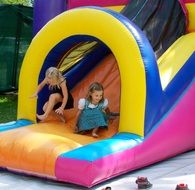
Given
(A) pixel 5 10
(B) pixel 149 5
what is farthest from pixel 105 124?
(A) pixel 5 10

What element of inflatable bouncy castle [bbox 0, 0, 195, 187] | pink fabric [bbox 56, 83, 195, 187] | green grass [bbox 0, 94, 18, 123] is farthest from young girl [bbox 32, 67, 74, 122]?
green grass [bbox 0, 94, 18, 123]

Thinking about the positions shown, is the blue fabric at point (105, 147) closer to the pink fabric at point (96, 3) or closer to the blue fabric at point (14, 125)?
the blue fabric at point (14, 125)

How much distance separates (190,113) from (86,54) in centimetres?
166

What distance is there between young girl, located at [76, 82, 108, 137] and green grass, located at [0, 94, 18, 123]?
2.84 meters

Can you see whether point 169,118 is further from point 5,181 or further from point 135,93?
point 5,181

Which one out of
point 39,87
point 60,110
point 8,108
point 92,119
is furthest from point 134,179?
point 8,108

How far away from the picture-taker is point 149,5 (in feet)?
19.1

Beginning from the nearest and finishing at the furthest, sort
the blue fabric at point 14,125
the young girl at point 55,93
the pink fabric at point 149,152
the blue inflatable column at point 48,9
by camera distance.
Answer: the pink fabric at point 149,152, the blue fabric at point 14,125, the young girl at point 55,93, the blue inflatable column at point 48,9

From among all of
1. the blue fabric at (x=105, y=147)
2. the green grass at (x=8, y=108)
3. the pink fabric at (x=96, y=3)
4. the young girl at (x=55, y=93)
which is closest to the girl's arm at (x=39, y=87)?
the young girl at (x=55, y=93)

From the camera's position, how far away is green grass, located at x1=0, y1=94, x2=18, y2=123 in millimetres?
7607

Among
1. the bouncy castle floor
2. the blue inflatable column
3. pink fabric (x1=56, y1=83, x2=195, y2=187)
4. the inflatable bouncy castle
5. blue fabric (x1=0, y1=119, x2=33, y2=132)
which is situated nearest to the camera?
pink fabric (x1=56, y1=83, x2=195, y2=187)

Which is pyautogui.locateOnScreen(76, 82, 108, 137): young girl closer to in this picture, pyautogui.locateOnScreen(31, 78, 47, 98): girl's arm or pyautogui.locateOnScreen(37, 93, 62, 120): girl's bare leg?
pyautogui.locateOnScreen(37, 93, 62, 120): girl's bare leg

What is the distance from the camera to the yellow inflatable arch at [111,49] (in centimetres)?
439

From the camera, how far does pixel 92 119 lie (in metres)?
4.71
